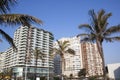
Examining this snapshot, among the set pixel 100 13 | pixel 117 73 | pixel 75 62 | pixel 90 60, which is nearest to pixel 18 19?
pixel 100 13

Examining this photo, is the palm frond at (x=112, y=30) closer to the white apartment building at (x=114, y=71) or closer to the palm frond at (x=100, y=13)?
the palm frond at (x=100, y=13)

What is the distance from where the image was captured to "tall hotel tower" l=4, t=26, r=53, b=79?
117625 millimetres

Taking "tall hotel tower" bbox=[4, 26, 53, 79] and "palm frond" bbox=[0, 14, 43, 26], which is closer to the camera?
"palm frond" bbox=[0, 14, 43, 26]

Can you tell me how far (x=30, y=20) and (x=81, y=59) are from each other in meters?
139

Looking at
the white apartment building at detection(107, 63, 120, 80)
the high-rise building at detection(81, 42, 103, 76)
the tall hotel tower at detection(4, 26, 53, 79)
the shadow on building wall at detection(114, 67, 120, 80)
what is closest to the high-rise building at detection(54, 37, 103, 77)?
the high-rise building at detection(81, 42, 103, 76)

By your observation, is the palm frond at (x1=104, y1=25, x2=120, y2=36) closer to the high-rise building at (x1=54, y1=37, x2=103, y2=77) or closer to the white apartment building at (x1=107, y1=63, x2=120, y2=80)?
the white apartment building at (x1=107, y1=63, x2=120, y2=80)

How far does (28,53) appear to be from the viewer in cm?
11900

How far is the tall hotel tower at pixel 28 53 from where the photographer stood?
11762 cm

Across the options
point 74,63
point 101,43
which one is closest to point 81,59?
point 74,63

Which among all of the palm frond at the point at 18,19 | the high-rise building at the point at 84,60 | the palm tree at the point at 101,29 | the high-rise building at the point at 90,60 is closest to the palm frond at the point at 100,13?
the palm tree at the point at 101,29

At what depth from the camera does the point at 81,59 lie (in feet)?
476

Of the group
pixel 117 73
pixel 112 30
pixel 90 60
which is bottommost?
pixel 117 73

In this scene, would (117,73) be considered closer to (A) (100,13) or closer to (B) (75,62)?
(A) (100,13)

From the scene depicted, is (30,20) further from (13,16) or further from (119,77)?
(119,77)
